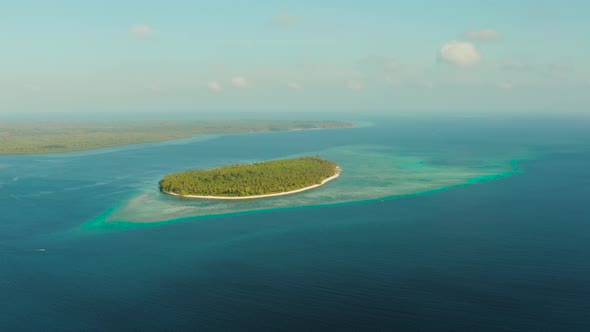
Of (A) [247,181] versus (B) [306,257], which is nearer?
(B) [306,257]

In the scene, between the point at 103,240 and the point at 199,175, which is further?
the point at 199,175

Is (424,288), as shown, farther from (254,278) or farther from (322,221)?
(322,221)

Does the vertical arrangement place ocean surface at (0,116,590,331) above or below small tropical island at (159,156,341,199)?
below

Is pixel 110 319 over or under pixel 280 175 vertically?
under

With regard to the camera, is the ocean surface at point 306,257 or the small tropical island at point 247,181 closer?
the ocean surface at point 306,257

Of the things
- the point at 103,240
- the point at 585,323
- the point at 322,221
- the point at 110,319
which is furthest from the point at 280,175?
the point at 585,323
